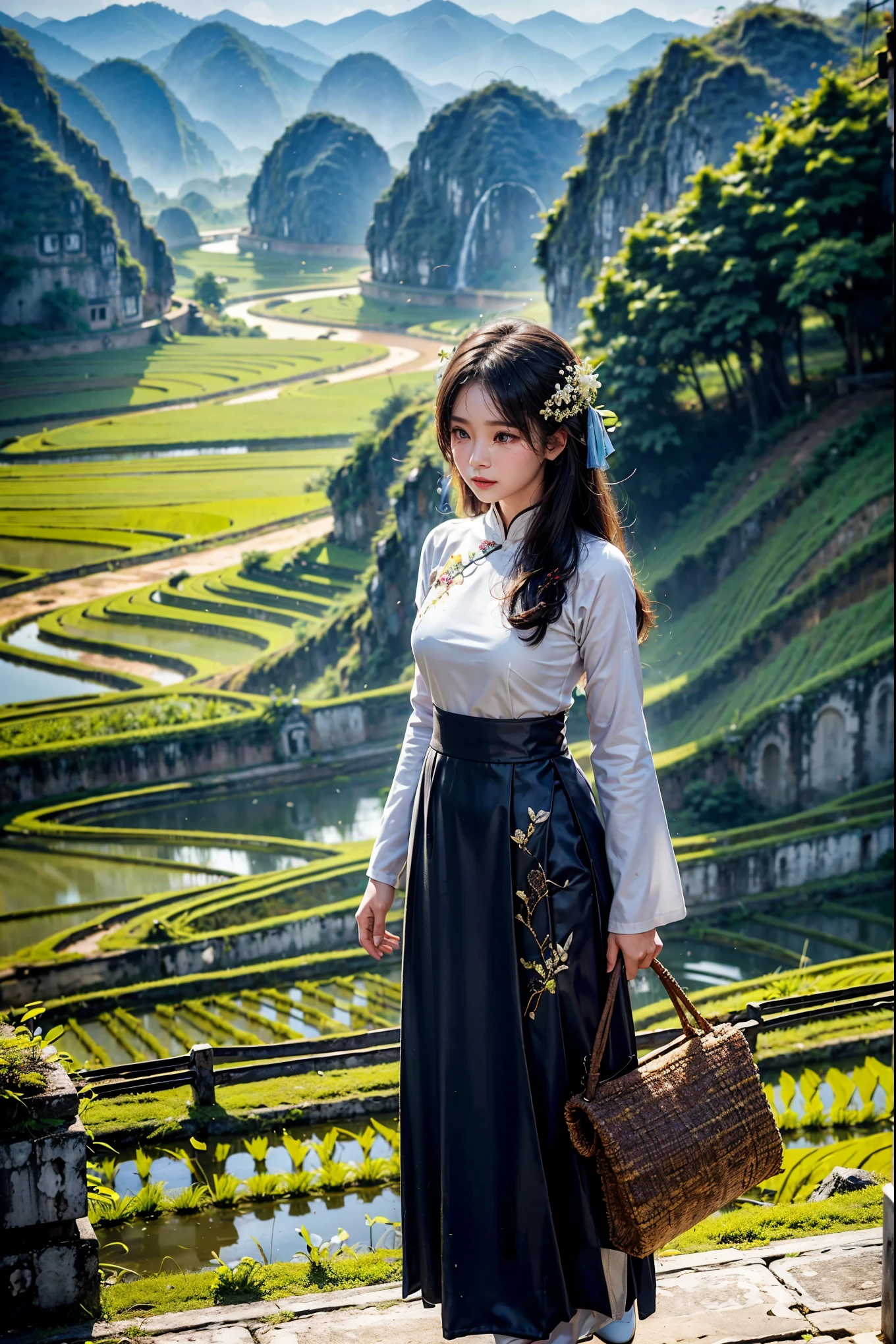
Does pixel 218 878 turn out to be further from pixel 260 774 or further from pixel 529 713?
pixel 529 713

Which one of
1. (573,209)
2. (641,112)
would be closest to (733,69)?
(641,112)

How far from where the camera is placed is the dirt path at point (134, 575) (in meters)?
8.00

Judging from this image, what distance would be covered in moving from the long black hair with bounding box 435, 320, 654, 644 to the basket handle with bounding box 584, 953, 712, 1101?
22.1 inches

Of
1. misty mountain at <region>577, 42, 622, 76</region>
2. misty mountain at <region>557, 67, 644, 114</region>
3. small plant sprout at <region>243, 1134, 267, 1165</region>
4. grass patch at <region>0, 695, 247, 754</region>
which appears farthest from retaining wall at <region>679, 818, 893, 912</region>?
misty mountain at <region>557, 67, 644, 114</region>

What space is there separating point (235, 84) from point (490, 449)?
903 cm

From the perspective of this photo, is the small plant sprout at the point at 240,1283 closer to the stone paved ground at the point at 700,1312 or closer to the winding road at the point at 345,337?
the stone paved ground at the point at 700,1312

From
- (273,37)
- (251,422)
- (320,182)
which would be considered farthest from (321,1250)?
(320,182)

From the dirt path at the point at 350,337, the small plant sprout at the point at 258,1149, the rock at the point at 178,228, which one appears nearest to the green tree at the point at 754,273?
the dirt path at the point at 350,337

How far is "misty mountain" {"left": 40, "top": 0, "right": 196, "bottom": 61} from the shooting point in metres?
7.96

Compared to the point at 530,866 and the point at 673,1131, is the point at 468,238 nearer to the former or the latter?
the point at 530,866

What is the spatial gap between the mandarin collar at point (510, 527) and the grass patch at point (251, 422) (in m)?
6.50

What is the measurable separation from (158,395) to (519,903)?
7982mm

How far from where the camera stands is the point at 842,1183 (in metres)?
3.05

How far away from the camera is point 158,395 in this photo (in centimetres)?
930
